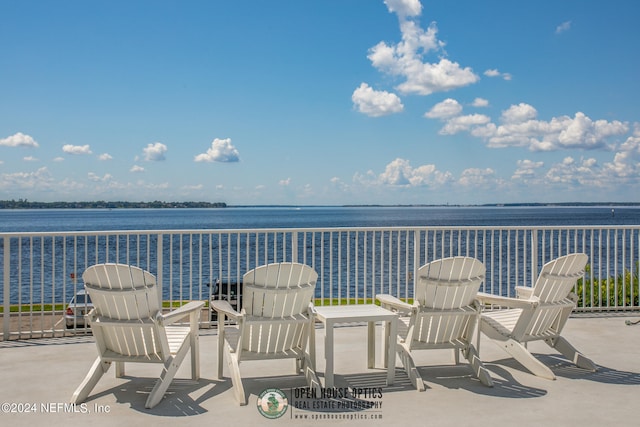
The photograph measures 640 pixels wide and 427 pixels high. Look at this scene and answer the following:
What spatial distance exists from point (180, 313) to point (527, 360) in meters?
2.83

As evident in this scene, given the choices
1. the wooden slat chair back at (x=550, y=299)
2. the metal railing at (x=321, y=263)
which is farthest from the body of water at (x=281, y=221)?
the wooden slat chair back at (x=550, y=299)

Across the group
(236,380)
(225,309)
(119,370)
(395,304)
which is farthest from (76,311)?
(395,304)

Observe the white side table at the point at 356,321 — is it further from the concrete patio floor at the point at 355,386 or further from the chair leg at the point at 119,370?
the chair leg at the point at 119,370

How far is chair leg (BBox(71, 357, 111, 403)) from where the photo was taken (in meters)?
3.81

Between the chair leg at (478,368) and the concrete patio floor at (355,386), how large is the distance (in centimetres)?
6

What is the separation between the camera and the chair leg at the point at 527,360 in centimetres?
439

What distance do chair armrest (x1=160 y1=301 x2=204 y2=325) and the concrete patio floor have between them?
0.57 meters

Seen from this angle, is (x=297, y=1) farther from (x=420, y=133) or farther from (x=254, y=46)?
(x=420, y=133)

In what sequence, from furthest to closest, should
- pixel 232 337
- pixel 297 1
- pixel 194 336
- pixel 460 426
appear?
pixel 297 1 < pixel 232 337 < pixel 194 336 < pixel 460 426

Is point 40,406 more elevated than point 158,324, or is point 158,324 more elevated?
point 158,324

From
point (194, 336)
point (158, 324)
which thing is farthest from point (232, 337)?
point (158, 324)

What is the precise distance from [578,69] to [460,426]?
29.2 m

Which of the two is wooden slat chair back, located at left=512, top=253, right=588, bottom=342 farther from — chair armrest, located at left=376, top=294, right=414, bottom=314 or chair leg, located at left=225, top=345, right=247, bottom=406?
chair leg, located at left=225, top=345, right=247, bottom=406

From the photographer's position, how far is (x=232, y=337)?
4.66 metres
